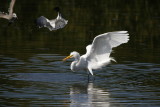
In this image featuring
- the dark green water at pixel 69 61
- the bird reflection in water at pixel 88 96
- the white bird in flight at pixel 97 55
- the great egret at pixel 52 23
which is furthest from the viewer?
the great egret at pixel 52 23

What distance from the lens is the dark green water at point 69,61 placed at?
39.5ft

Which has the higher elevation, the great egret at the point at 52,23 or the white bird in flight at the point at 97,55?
the great egret at the point at 52,23

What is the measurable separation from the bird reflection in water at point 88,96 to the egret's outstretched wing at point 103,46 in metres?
0.98

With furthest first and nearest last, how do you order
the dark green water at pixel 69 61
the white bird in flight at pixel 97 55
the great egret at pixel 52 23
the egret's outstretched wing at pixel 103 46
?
the great egret at pixel 52 23 → the white bird in flight at pixel 97 55 → the egret's outstretched wing at pixel 103 46 → the dark green water at pixel 69 61

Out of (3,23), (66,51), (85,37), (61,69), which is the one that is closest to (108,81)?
(61,69)

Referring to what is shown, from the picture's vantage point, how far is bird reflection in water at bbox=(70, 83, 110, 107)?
447 inches

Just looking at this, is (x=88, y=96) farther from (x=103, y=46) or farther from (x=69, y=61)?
(x=69, y=61)

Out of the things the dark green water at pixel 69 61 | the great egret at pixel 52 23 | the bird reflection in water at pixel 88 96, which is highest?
the great egret at pixel 52 23

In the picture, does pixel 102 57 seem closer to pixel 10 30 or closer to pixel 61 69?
pixel 61 69

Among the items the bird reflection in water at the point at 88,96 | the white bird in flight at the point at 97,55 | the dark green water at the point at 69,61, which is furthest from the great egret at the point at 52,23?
the bird reflection in water at the point at 88,96

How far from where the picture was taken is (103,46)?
14195mm

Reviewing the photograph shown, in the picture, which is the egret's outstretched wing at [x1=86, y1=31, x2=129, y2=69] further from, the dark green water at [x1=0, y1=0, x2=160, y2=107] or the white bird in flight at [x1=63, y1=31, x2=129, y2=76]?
the dark green water at [x1=0, y1=0, x2=160, y2=107]

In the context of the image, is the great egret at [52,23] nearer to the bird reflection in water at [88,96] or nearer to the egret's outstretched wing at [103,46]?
the egret's outstretched wing at [103,46]

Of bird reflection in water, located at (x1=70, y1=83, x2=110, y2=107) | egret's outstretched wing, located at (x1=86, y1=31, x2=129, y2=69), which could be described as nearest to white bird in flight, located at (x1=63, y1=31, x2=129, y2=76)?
egret's outstretched wing, located at (x1=86, y1=31, x2=129, y2=69)
